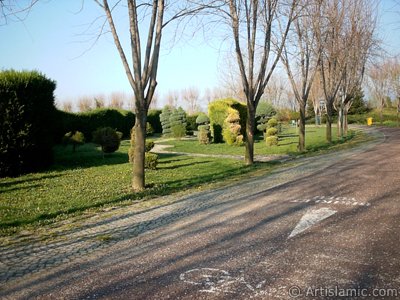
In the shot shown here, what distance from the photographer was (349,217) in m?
5.45

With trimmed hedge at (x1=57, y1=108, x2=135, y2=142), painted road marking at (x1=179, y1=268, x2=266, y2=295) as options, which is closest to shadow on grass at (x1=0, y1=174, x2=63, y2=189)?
painted road marking at (x1=179, y1=268, x2=266, y2=295)

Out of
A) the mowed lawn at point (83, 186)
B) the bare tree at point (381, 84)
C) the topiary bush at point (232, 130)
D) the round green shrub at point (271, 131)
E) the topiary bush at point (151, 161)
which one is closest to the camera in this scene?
the mowed lawn at point (83, 186)

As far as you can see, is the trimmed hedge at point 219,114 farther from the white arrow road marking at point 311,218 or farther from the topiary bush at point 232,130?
the white arrow road marking at point 311,218

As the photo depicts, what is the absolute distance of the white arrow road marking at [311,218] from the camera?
5001 millimetres

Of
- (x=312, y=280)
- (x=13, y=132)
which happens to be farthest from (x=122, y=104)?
(x=312, y=280)

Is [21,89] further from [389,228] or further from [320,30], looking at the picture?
[320,30]

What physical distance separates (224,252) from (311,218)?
1.94 m

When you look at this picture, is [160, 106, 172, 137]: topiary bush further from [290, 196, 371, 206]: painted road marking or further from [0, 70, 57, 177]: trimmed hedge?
[290, 196, 371, 206]: painted road marking

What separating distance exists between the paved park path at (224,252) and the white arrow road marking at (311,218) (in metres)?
0.02

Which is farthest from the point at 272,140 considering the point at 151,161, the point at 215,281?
the point at 215,281

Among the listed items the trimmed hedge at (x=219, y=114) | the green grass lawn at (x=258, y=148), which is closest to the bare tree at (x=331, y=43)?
the green grass lawn at (x=258, y=148)

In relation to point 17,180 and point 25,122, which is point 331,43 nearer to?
point 25,122

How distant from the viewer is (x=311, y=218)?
5.53m

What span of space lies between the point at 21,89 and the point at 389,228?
1312 cm
